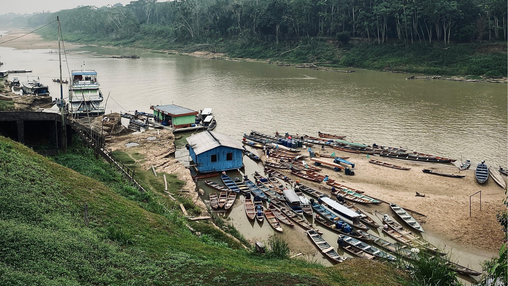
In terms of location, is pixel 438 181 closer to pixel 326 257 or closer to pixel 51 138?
pixel 326 257

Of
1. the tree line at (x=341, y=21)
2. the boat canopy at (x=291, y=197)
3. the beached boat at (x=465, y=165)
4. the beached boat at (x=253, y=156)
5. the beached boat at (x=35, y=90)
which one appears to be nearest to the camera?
the boat canopy at (x=291, y=197)

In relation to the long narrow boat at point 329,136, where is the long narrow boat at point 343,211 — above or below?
below

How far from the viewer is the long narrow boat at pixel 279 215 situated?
23250 millimetres

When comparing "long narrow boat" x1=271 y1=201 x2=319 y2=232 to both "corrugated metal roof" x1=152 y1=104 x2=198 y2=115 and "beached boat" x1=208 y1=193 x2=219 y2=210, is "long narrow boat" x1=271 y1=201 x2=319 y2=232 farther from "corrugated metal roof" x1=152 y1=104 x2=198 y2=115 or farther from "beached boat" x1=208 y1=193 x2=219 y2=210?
"corrugated metal roof" x1=152 y1=104 x2=198 y2=115

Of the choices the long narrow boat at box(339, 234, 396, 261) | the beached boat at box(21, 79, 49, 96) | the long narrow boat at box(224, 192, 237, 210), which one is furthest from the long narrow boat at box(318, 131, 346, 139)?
the beached boat at box(21, 79, 49, 96)

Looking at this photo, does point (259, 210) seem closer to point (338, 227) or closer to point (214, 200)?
point (214, 200)

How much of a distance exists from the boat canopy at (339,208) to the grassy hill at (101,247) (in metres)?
7.16

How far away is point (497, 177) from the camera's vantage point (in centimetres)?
2988

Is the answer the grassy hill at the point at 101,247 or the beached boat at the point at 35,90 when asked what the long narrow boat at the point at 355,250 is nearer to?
the grassy hill at the point at 101,247

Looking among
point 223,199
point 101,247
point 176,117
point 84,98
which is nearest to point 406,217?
point 223,199

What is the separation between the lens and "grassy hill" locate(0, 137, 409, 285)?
36.9 feet

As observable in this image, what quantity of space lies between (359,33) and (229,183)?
7574cm

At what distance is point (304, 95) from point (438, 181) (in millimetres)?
33319

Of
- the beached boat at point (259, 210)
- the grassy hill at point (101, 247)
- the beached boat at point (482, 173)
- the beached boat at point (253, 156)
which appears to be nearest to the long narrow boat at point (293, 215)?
the beached boat at point (259, 210)
